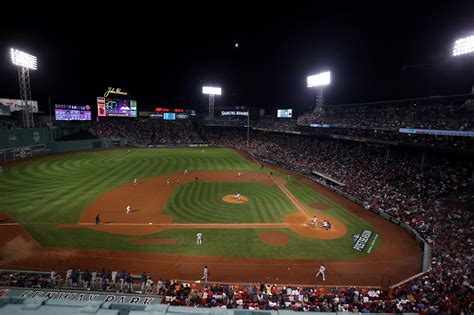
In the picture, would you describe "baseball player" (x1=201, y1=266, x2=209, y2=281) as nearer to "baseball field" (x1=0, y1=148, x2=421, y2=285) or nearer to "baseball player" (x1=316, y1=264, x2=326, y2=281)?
"baseball field" (x1=0, y1=148, x2=421, y2=285)

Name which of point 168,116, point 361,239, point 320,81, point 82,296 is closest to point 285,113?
point 320,81

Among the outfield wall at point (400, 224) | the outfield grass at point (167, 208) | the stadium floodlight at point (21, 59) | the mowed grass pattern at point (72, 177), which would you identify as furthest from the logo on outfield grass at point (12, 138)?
the outfield wall at point (400, 224)

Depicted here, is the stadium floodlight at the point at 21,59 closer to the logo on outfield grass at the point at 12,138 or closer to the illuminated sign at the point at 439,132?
the logo on outfield grass at the point at 12,138

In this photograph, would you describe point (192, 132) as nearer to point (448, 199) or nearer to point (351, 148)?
point (351, 148)

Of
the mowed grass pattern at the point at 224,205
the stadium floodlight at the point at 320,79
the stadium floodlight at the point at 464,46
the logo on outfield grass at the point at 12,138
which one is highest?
the stadium floodlight at the point at 320,79

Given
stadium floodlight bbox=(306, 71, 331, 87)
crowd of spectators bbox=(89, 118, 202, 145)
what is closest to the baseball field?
stadium floodlight bbox=(306, 71, 331, 87)

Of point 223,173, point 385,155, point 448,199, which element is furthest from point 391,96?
point 223,173
